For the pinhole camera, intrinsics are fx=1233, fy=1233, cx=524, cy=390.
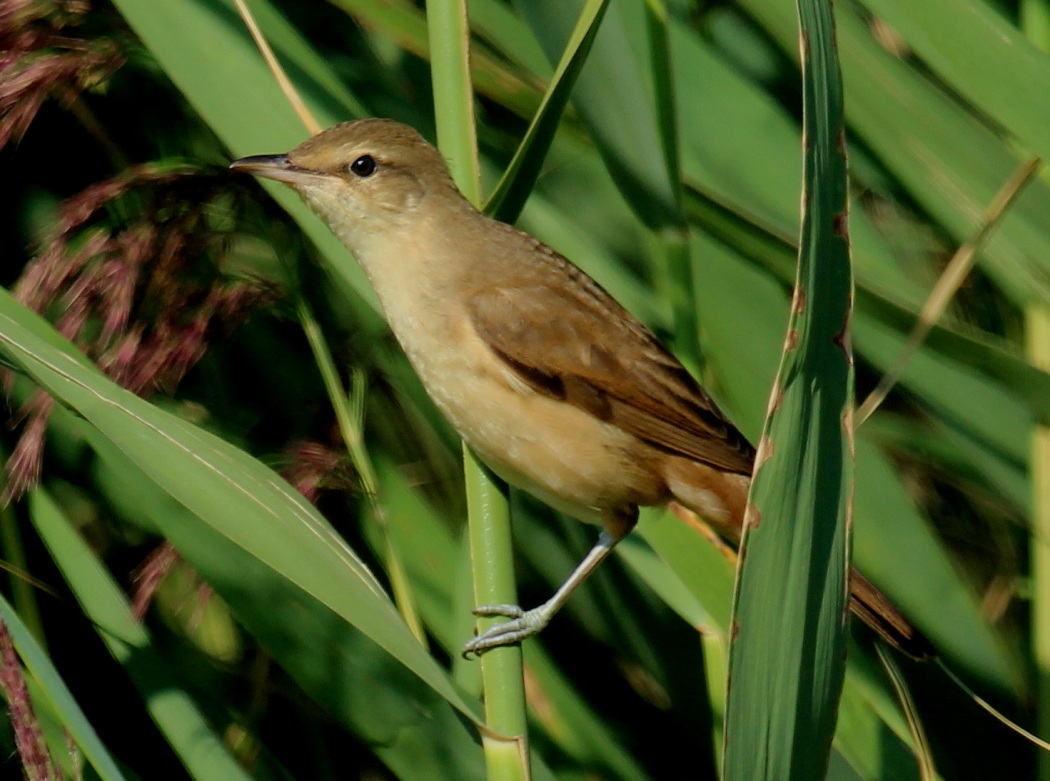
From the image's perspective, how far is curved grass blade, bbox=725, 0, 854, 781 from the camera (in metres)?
1.03

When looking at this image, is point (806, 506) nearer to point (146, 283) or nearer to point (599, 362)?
point (599, 362)

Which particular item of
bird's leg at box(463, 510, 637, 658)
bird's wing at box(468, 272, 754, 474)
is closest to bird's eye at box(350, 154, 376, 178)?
bird's wing at box(468, 272, 754, 474)

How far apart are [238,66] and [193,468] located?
0.69 meters

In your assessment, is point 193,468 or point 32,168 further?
point 32,168

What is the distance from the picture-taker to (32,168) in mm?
2170

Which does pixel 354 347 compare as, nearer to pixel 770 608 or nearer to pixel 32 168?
pixel 32 168

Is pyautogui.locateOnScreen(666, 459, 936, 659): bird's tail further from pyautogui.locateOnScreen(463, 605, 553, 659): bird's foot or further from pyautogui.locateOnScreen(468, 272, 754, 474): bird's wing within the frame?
pyautogui.locateOnScreen(463, 605, 553, 659): bird's foot

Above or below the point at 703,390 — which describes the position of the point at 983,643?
below

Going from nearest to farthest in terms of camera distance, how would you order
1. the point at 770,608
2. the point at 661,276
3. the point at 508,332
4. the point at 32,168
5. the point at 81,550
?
1. the point at 770,608
2. the point at 81,550
3. the point at 661,276
4. the point at 508,332
5. the point at 32,168

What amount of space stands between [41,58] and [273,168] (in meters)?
0.37

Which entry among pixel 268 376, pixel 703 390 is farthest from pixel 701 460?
pixel 268 376

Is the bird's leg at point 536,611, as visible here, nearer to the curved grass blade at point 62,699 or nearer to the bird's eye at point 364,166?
the curved grass blade at point 62,699

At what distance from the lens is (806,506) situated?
1.07 metres

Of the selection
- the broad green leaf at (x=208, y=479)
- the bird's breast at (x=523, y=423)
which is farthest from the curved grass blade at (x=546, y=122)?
the broad green leaf at (x=208, y=479)
